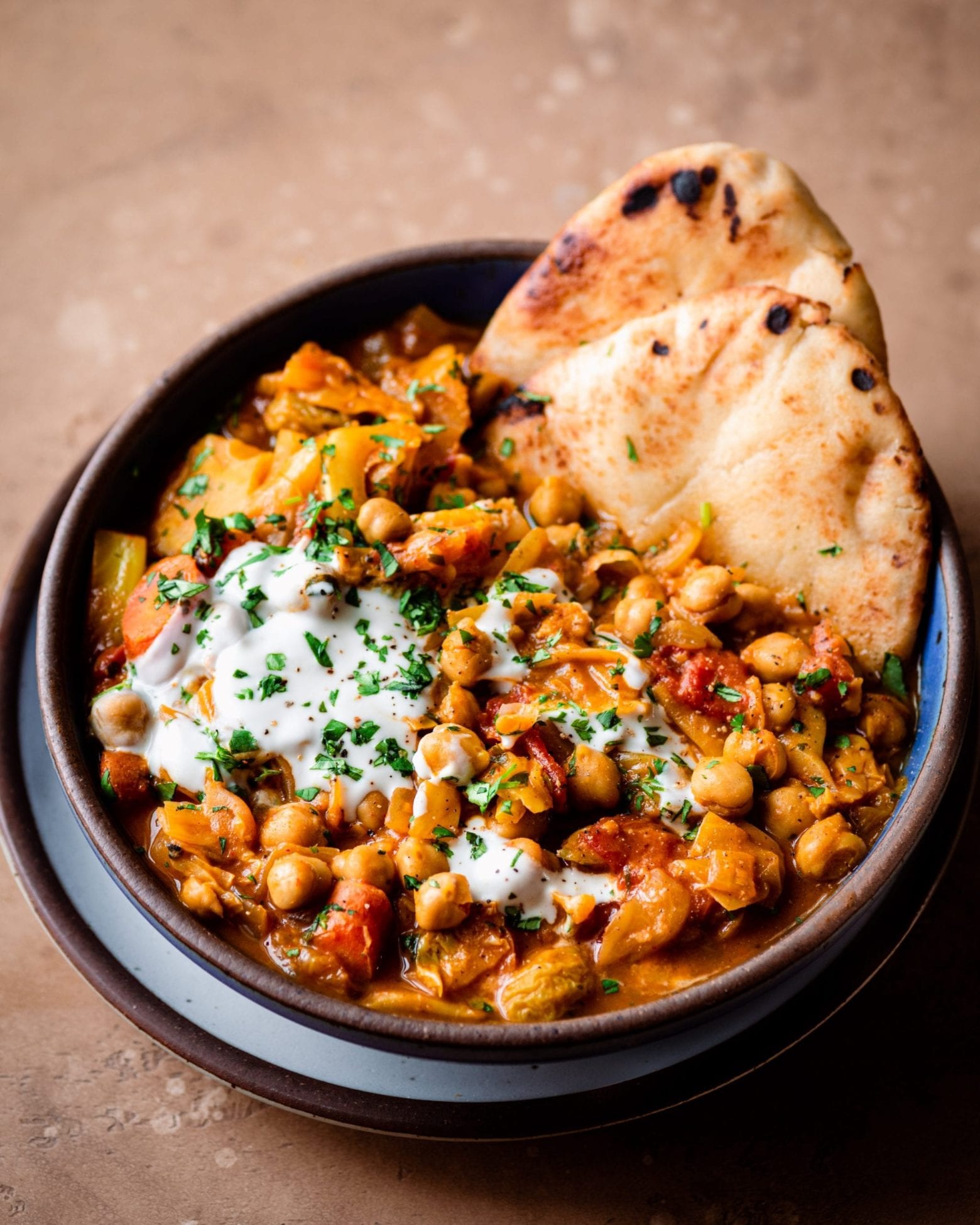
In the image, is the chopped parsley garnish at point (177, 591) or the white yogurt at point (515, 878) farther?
the chopped parsley garnish at point (177, 591)

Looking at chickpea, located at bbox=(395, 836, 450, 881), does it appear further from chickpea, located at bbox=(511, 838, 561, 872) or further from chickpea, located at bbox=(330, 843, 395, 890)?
chickpea, located at bbox=(511, 838, 561, 872)

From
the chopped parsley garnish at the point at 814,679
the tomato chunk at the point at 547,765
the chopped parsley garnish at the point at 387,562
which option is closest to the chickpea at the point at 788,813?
the chopped parsley garnish at the point at 814,679

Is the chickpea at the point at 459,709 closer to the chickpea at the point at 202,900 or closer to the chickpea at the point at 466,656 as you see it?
the chickpea at the point at 466,656

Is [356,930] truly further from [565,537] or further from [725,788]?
[565,537]

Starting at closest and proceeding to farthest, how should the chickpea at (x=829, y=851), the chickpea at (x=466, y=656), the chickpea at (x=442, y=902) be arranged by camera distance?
the chickpea at (x=442, y=902), the chickpea at (x=829, y=851), the chickpea at (x=466, y=656)

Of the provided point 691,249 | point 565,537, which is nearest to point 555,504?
point 565,537

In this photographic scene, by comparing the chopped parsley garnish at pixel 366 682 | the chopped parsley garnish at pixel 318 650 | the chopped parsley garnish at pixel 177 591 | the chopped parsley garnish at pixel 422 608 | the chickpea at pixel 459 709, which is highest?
the chopped parsley garnish at pixel 177 591

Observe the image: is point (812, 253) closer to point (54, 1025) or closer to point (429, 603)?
point (429, 603)
